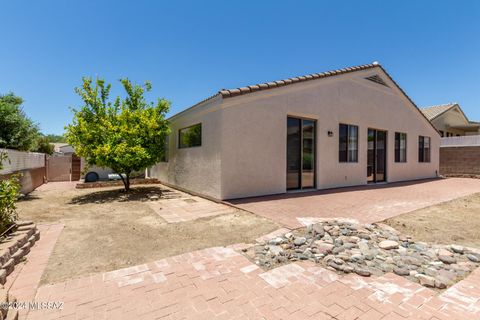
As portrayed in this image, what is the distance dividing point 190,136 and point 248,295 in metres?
8.47

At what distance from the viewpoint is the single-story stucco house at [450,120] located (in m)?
23.2

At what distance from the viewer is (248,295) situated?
8.50 feet

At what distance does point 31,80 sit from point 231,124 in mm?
12148

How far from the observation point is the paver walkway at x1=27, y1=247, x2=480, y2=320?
2.26 metres

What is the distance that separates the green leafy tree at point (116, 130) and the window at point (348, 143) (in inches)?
338

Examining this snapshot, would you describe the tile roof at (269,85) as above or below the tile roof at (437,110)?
below

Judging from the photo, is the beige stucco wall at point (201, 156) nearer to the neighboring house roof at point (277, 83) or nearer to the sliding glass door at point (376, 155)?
the neighboring house roof at point (277, 83)

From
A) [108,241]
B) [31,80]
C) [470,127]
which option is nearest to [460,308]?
[108,241]

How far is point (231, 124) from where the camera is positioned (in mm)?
7707

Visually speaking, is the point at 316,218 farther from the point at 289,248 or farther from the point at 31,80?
the point at 31,80

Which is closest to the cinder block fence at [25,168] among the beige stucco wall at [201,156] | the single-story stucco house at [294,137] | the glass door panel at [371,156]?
the beige stucco wall at [201,156]

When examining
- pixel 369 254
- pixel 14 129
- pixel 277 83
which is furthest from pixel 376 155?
pixel 14 129

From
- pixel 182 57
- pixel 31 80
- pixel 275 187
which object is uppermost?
pixel 182 57

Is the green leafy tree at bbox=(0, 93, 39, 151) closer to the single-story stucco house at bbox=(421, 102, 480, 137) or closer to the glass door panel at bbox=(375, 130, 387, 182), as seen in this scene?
the glass door panel at bbox=(375, 130, 387, 182)
